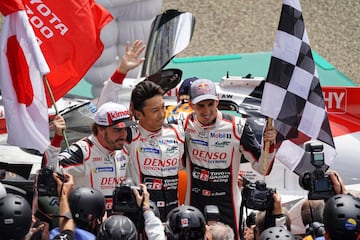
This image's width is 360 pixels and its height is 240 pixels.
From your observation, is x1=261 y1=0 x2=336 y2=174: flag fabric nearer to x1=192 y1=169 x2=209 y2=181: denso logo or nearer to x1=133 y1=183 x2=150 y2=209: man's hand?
x1=192 y1=169 x2=209 y2=181: denso logo

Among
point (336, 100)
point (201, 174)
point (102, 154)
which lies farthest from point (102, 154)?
point (336, 100)

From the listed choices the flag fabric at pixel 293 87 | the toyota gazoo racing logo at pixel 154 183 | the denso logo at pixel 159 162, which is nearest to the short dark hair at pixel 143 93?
the denso logo at pixel 159 162

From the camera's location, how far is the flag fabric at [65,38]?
7645 millimetres

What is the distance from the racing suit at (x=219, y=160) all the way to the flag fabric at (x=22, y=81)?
1.08 meters

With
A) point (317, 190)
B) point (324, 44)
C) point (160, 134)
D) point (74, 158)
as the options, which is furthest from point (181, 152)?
point (324, 44)

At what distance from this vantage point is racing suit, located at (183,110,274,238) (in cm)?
712

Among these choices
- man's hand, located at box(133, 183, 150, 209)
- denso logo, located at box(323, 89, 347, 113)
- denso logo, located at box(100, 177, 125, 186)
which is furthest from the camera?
denso logo, located at box(323, 89, 347, 113)

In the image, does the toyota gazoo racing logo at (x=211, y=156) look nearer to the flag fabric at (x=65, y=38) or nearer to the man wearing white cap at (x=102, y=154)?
the man wearing white cap at (x=102, y=154)

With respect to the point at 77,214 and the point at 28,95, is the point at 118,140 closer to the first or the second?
the point at 28,95

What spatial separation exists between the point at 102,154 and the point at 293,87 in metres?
Result: 1.39

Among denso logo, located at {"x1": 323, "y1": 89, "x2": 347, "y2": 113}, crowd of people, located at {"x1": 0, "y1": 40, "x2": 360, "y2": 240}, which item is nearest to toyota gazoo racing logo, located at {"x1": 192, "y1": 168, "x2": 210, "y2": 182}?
crowd of people, located at {"x1": 0, "y1": 40, "x2": 360, "y2": 240}

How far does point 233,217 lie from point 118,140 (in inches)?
40.8

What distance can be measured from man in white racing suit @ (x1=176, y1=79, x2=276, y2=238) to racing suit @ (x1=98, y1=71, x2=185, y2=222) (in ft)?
0.55

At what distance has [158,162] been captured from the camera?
274 inches
